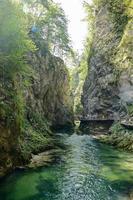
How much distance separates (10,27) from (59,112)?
132 feet

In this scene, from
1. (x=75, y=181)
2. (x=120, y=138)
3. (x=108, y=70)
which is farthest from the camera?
(x=108, y=70)

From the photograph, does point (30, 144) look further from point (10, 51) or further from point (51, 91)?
point (51, 91)

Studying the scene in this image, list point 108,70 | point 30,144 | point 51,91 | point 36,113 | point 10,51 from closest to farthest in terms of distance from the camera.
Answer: point 10,51
point 30,144
point 36,113
point 108,70
point 51,91

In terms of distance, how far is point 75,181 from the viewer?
19391mm

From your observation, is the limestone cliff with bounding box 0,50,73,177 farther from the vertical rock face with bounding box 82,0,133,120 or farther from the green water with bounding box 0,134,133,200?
the vertical rock face with bounding box 82,0,133,120

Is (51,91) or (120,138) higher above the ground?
(51,91)

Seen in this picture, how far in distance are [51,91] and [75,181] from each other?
3575 cm

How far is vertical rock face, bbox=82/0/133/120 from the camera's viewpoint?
4318 centimetres

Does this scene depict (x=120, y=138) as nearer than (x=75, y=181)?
No

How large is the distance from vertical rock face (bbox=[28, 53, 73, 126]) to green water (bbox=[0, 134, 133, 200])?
14.1 m

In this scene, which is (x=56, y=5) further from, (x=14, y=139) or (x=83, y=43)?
(x=14, y=139)

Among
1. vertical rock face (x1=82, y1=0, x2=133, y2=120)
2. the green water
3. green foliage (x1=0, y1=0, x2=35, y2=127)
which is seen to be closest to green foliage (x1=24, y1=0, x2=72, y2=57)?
vertical rock face (x1=82, y1=0, x2=133, y2=120)

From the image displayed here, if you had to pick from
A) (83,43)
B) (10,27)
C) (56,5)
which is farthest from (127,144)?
(83,43)

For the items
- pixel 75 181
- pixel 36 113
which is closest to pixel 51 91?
pixel 36 113
